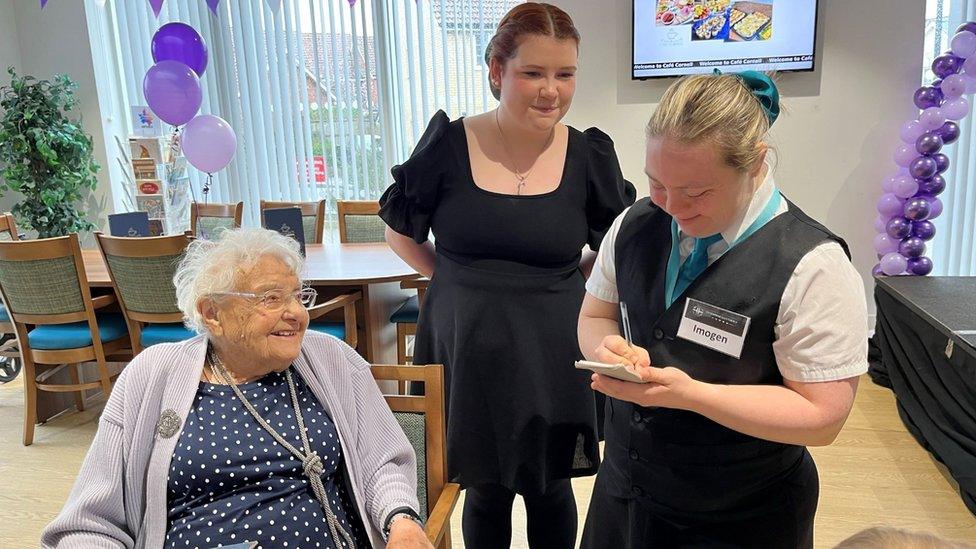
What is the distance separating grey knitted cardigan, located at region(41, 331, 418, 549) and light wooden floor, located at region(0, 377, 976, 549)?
1.17 m

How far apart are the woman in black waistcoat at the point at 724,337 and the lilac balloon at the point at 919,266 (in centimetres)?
326

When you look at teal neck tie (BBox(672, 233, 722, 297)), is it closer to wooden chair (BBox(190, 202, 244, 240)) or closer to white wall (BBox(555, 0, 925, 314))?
white wall (BBox(555, 0, 925, 314))

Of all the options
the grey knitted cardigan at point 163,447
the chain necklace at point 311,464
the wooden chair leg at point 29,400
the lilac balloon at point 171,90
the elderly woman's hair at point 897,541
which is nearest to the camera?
the elderly woman's hair at point 897,541

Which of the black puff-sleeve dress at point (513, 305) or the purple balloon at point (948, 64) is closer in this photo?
the black puff-sleeve dress at point (513, 305)

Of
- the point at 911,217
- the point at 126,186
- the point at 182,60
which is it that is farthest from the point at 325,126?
the point at 911,217

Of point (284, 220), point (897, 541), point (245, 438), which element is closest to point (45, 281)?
point (284, 220)

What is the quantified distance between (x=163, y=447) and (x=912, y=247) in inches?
158

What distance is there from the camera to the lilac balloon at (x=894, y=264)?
375 centimetres

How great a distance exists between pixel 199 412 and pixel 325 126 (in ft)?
14.3

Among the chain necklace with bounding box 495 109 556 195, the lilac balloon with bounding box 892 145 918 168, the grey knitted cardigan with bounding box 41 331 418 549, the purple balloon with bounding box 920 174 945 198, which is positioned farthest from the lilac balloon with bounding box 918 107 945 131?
the grey knitted cardigan with bounding box 41 331 418 549

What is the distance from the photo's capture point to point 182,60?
4.54 m

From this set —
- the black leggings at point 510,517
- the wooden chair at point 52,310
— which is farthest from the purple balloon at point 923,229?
the wooden chair at point 52,310

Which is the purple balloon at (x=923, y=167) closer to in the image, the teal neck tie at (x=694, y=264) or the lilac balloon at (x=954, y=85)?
the lilac balloon at (x=954, y=85)

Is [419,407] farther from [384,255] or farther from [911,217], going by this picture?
[911,217]
